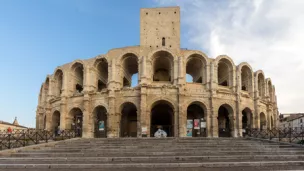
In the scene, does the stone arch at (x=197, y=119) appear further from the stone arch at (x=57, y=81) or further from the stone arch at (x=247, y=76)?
the stone arch at (x=57, y=81)

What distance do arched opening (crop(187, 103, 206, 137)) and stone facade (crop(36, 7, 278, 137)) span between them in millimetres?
125

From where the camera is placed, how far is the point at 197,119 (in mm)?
30484

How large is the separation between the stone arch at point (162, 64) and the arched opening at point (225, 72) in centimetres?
640

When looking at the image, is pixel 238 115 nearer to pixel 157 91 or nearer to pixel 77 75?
pixel 157 91

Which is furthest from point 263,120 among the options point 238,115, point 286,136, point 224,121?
point 286,136

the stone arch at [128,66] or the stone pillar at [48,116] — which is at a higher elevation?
the stone arch at [128,66]

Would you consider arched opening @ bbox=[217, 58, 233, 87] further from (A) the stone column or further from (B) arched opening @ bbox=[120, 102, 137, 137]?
(B) arched opening @ bbox=[120, 102, 137, 137]

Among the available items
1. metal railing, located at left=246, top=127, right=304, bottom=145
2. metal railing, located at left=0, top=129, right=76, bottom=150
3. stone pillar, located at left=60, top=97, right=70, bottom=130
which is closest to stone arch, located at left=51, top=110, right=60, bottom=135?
stone pillar, located at left=60, top=97, right=70, bottom=130

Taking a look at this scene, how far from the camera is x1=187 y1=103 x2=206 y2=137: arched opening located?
1122 inches

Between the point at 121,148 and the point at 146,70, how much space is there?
1441 centimetres

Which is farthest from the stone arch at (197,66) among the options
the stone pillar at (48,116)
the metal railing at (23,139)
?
the stone pillar at (48,116)

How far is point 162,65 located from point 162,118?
6995 millimetres

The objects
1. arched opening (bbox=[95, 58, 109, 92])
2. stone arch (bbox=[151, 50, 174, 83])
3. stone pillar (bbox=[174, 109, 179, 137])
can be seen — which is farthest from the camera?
arched opening (bbox=[95, 58, 109, 92])

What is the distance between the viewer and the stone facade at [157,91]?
28.4 m
